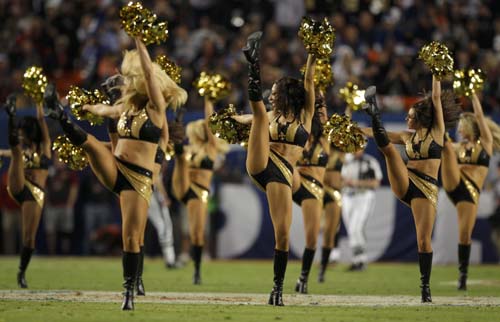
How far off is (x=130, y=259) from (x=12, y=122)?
3284 millimetres

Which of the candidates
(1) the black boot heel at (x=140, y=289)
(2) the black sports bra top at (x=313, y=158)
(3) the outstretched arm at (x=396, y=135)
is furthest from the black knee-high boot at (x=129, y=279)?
(2) the black sports bra top at (x=313, y=158)

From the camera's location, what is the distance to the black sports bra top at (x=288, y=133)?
966 centimetres

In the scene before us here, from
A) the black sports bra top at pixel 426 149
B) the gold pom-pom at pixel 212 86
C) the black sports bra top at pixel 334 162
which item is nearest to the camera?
the black sports bra top at pixel 426 149

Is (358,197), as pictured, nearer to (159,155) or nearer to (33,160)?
(33,160)

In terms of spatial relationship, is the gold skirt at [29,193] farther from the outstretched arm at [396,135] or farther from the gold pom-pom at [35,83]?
the outstretched arm at [396,135]

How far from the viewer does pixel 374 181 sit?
16.8 meters

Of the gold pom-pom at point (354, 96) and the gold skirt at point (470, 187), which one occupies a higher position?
the gold pom-pom at point (354, 96)

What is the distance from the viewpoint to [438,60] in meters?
10.0

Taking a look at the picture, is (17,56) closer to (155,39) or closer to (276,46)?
(276,46)

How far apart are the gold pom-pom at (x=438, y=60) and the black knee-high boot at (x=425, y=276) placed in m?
1.94

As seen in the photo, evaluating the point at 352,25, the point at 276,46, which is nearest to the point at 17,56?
the point at 276,46

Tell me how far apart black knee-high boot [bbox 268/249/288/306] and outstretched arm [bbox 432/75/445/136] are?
2244 millimetres

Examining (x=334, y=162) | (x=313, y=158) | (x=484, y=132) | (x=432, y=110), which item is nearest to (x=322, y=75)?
(x=313, y=158)

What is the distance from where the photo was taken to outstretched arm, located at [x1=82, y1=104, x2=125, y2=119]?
9.03 meters
